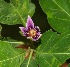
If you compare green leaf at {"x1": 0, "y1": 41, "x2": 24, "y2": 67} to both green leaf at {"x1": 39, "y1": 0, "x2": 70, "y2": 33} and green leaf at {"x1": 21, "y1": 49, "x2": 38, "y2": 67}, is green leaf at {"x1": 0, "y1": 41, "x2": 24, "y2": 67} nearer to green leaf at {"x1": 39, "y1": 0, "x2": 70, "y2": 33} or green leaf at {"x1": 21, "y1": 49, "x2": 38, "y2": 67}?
green leaf at {"x1": 21, "y1": 49, "x2": 38, "y2": 67}

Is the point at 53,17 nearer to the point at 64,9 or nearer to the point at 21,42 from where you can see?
the point at 64,9

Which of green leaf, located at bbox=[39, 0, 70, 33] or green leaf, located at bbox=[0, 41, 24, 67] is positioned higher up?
green leaf, located at bbox=[39, 0, 70, 33]

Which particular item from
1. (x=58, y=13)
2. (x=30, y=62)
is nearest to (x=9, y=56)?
(x=30, y=62)

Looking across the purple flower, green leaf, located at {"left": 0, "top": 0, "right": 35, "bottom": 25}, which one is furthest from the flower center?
green leaf, located at {"left": 0, "top": 0, "right": 35, "bottom": 25}

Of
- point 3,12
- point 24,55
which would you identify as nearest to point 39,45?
point 24,55

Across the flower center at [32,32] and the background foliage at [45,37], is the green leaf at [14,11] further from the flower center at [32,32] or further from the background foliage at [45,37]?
the flower center at [32,32]

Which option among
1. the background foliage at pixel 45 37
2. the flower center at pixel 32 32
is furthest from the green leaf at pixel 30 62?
the flower center at pixel 32 32
